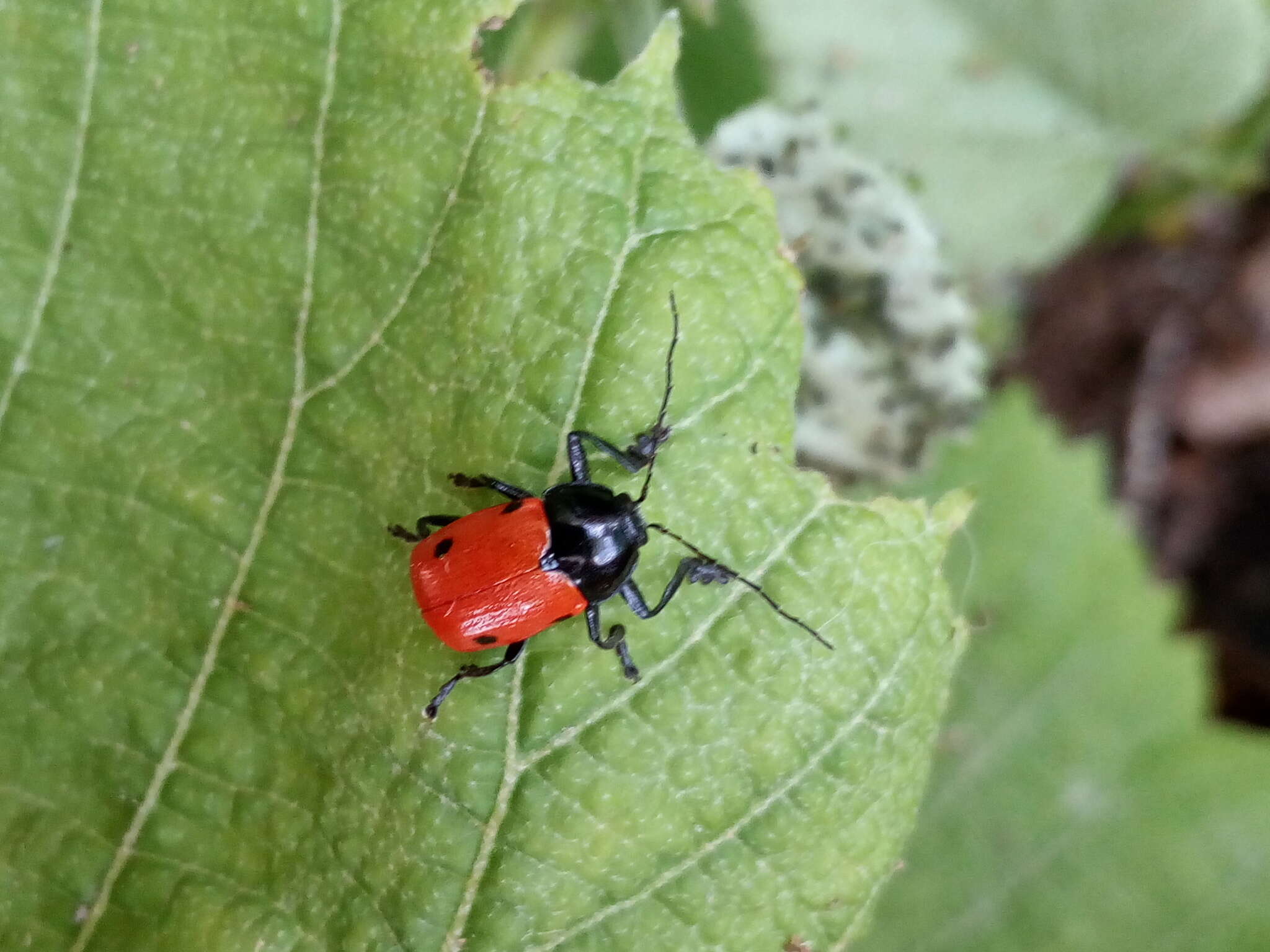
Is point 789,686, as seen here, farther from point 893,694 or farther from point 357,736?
point 357,736

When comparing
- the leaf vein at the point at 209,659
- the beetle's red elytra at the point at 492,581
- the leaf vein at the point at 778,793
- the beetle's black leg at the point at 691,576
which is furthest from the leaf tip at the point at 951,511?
the leaf vein at the point at 209,659

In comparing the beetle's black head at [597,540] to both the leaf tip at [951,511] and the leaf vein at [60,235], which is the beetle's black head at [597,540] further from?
the leaf vein at [60,235]

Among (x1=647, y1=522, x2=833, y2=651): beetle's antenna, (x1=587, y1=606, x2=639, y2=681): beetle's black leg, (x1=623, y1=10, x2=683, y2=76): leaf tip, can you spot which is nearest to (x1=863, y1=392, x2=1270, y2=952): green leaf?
(x1=647, y1=522, x2=833, y2=651): beetle's antenna

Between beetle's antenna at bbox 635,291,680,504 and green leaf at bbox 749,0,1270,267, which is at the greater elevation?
green leaf at bbox 749,0,1270,267

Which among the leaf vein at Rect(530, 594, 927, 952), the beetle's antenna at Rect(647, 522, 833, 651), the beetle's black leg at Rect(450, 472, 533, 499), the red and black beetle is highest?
the beetle's black leg at Rect(450, 472, 533, 499)

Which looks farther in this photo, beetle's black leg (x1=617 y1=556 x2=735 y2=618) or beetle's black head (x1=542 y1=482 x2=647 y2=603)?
beetle's black head (x1=542 y1=482 x2=647 y2=603)

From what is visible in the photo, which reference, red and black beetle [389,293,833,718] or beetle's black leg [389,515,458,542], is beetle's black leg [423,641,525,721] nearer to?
red and black beetle [389,293,833,718]
